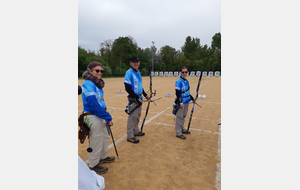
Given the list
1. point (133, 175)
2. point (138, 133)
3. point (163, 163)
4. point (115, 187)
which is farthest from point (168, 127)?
point (115, 187)

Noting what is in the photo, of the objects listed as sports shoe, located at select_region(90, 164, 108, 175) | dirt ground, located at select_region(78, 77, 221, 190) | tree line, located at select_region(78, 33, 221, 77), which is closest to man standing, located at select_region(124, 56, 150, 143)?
dirt ground, located at select_region(78, 77, 221, 190)

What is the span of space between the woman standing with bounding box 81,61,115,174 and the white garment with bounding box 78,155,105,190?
0.47 meters

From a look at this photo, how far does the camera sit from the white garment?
1782mm

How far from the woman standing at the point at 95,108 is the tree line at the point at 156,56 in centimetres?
3952

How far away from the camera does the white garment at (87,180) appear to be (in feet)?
5.85

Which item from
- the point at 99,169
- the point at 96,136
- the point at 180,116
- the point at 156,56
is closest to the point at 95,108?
the point at 96,136

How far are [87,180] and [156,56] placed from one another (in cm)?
5467

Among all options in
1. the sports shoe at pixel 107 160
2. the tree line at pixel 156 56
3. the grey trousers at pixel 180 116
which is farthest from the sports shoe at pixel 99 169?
the tree line at pixel 156 56

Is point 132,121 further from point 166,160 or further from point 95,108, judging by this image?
point 95,108

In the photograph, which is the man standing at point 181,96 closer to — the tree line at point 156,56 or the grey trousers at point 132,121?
the grey trousers at point 132,121

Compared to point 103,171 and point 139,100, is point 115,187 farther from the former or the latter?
point 139,100

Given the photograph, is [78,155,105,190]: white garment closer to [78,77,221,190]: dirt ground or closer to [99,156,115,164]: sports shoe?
[78,77,221,190]: dirt ground

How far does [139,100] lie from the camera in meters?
3.38

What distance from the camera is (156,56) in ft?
178
